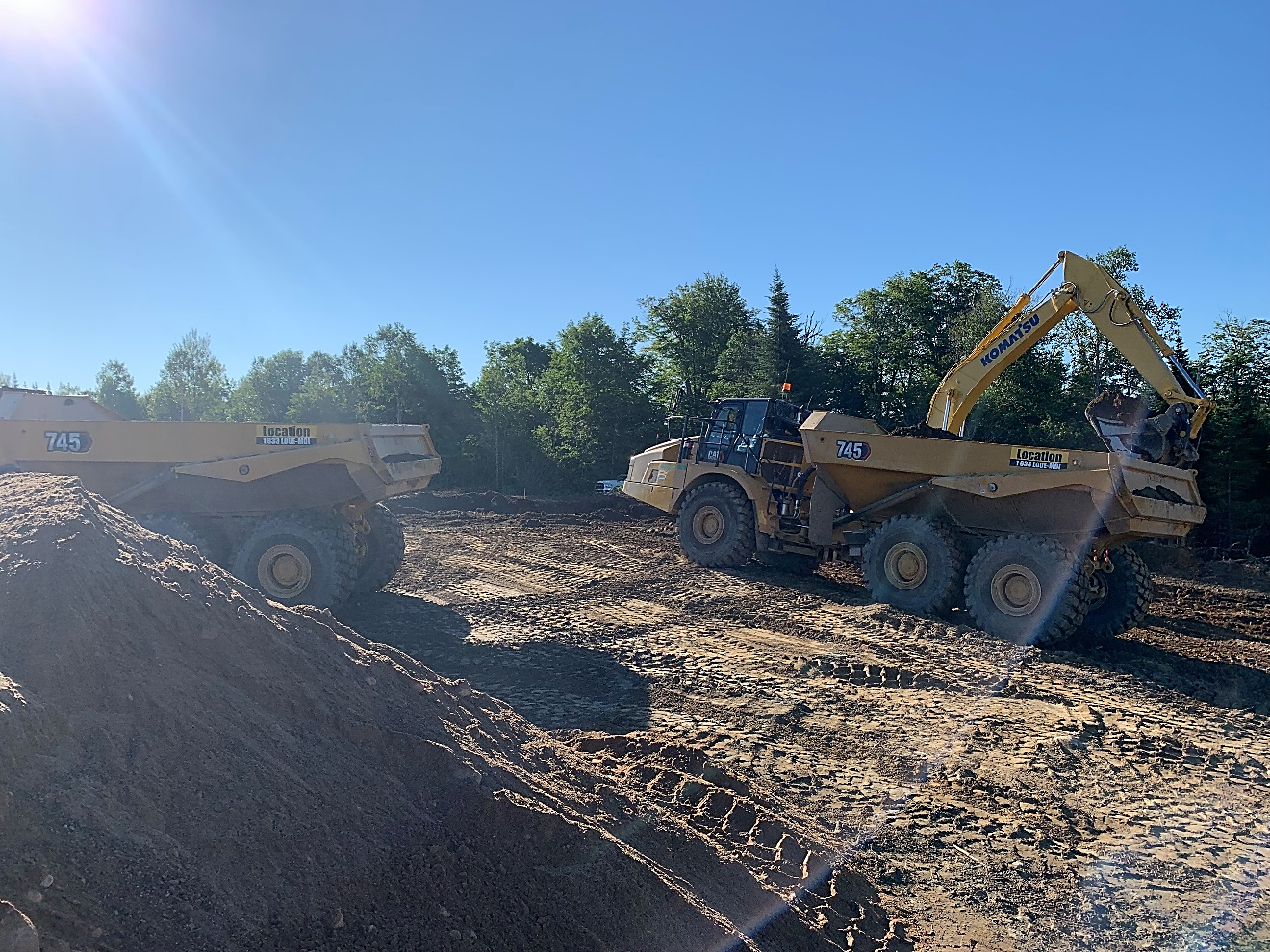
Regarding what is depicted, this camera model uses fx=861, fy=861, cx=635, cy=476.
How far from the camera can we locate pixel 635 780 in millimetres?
4645

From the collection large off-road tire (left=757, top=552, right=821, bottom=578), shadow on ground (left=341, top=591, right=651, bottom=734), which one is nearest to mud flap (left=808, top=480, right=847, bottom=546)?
large off-road tire (left=757, top=552, right=821, bottom=578)

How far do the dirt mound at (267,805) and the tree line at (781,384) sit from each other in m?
10.6

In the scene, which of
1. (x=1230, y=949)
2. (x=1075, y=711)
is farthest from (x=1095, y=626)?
(x=1230, y=949)

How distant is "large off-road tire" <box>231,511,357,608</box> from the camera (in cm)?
859

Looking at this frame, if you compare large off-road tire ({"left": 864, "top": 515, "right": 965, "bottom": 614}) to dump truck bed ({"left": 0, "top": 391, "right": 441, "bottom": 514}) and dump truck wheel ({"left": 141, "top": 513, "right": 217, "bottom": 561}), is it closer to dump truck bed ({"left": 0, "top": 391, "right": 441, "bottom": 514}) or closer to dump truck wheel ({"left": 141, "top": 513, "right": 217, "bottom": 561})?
dump truck bed ({"left": 0, "top": 391, "right": 441, "bottom": 514})

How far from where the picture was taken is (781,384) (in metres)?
18.4

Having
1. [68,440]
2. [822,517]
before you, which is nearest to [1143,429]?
[822,517]

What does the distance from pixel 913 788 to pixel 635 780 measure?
5.49ft

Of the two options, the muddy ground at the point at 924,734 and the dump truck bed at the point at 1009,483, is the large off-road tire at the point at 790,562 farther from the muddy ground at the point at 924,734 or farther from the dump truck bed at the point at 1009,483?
the dump truck bed at the point at 1009,483

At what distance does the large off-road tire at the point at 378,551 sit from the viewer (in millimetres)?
9945

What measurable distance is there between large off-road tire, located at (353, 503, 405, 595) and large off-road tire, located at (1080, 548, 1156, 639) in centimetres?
754

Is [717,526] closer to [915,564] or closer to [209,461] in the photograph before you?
[915,564]

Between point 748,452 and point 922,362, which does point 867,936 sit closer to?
point 748,452

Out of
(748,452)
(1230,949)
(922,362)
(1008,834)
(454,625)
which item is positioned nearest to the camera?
(1230,949)
